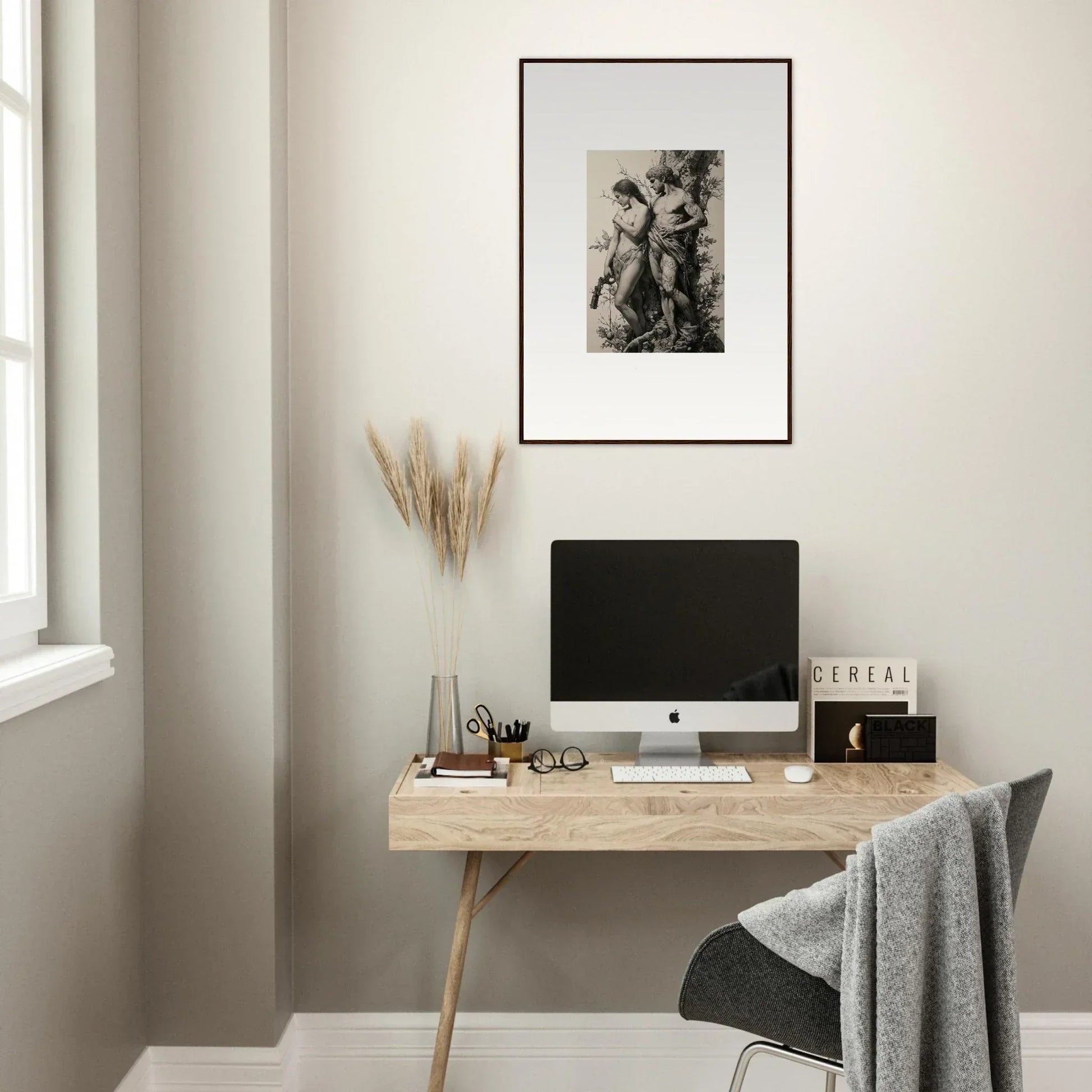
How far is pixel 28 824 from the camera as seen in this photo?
165cm

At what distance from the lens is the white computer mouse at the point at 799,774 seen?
2.01 meters

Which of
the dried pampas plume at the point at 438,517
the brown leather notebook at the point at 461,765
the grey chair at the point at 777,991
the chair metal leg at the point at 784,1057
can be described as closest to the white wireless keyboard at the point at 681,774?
the brown leather notebook at the point at 461,765

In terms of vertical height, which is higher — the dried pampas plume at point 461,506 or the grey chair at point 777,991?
the dried pampas plume at point 461,506

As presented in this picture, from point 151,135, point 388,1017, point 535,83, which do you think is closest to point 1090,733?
point 388,1017

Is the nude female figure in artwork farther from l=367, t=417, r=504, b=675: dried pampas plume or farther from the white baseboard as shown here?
the white baseboard

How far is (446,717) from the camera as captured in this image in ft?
7.16

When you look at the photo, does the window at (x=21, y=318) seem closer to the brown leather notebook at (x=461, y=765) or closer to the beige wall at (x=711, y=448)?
the beige wall at (x=711, y=448)

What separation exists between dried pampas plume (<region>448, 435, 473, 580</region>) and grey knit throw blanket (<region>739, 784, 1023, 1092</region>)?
1.12m

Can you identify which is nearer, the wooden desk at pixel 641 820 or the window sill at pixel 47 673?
the window sill at pixel 47 673

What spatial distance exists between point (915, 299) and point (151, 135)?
5.74 ft

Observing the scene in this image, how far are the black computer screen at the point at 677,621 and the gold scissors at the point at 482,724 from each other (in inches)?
7.2

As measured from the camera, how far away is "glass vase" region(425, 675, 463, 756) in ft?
7.14

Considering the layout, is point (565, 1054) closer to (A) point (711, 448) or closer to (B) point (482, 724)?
(B) point (482, 724)

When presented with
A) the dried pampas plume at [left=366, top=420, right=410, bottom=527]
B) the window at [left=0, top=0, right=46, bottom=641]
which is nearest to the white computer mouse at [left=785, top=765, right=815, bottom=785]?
the dried pampas plume at [left=366, top=420, right=410, bottom=527]
